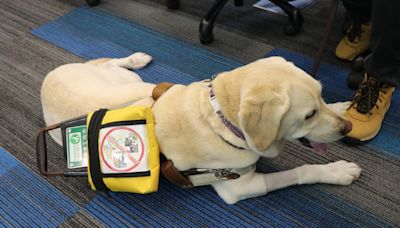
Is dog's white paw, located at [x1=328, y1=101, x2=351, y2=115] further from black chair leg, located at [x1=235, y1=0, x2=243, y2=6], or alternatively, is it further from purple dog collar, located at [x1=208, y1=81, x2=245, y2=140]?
black chair leg, located at [x1=235, y1=0, x2=243, y2=6]

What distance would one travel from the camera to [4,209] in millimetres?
1875

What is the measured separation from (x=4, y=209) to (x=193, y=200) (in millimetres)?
1047

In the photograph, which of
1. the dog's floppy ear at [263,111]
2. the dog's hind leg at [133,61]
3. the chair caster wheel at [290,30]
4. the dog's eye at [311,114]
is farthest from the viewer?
the chair caster wheel at [290,30]

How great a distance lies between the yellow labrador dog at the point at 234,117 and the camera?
1248 millimetres

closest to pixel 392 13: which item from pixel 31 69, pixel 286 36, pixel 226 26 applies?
pixel 286 36

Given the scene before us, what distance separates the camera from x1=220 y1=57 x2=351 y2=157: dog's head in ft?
4.00

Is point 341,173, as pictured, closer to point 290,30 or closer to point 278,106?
point 278,106

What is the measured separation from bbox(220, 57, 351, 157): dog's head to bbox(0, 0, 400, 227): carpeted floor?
1.65 ft

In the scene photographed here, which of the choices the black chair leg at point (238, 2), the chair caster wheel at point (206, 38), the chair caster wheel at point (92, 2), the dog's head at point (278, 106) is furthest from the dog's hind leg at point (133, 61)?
the dog's head at point (278, 106)

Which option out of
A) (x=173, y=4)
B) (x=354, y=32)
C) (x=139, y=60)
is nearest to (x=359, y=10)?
(x=354, y=32)

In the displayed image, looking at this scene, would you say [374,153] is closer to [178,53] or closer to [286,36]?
[286,36]

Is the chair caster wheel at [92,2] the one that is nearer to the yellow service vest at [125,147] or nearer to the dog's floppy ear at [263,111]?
the yellow service vest at [125,147]

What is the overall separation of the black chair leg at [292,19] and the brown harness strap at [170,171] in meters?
1.43

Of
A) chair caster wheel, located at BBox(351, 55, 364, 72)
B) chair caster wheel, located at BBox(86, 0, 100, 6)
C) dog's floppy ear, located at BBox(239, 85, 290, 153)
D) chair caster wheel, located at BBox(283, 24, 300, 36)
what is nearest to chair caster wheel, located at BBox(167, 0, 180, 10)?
chair caster wheel, located at BBox(86, 0, 100, 6)
